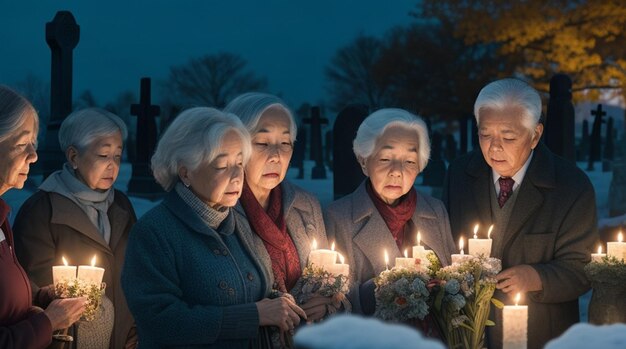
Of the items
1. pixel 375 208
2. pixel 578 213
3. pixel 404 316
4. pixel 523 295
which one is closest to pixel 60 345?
pixel 404 316

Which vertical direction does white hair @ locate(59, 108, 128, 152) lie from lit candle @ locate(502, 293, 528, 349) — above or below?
above

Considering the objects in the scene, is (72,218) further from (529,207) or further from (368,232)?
(529,207)

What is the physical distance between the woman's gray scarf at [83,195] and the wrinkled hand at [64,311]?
111cm

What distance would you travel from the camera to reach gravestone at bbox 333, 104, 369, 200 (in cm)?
880

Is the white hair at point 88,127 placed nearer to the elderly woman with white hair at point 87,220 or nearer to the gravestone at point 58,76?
the elderly woman with white hair at point 87,220

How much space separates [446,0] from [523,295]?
16.3 metres

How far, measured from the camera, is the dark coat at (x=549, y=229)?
4594 millimetres

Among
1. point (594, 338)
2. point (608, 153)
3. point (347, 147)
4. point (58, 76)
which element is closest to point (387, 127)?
point (594, 338)

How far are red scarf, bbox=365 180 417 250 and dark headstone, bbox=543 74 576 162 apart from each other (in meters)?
7.88

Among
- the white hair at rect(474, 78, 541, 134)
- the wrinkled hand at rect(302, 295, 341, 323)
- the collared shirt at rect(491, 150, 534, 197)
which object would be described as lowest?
the wrinkled hand at rect(302, 295, 341, 323)

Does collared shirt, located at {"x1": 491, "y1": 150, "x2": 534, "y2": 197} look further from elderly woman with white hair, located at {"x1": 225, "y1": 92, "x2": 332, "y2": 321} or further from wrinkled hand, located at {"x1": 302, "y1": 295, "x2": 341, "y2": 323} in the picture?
wrinkled hand, located at {"x1": 302, "y1": 295, "x2": 341, "y2": 323}

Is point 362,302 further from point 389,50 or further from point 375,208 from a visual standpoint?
point 389,50

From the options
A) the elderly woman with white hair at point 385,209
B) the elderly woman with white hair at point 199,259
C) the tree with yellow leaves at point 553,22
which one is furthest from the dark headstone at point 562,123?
the elderly woman with white hair at point 199,259

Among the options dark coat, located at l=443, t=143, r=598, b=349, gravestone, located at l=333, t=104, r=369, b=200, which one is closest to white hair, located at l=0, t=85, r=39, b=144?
dark coat, located at l=443, t=143, r=598, b=349
